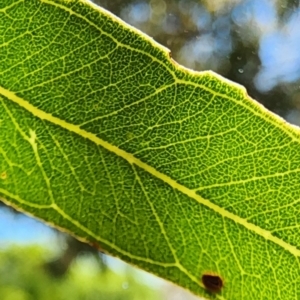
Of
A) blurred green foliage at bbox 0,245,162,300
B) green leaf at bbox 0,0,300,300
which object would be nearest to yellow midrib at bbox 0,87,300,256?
green leaf at bbox 0,0,300,300

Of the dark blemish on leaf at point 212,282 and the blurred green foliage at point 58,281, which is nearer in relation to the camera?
the dark blemish on leaf at point 212,282

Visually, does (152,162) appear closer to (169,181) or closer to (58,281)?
(169,181)

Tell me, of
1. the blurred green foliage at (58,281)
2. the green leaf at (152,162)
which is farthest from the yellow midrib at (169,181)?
the blurred green foliage at (58,281)

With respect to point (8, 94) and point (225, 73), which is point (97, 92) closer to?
point (8, 94)

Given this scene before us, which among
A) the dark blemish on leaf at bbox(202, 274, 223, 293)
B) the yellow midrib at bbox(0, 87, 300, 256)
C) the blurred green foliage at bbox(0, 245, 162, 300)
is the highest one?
the blurred green foliage at bbox(0, 245, 162, 300)

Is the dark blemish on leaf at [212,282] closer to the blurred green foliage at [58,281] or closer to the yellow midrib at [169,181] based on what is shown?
the yellow midrib at [169,181]

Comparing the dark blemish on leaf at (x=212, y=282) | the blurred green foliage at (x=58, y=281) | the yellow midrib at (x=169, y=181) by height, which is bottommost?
the dark blemish on leaf at (x=212, y=282)

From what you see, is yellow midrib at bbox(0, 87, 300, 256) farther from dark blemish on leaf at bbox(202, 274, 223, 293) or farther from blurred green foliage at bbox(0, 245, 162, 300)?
blurred green foliage at bbox(0, 245, 162, 300)

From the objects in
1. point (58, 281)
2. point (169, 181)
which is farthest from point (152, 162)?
point (58, 281)
